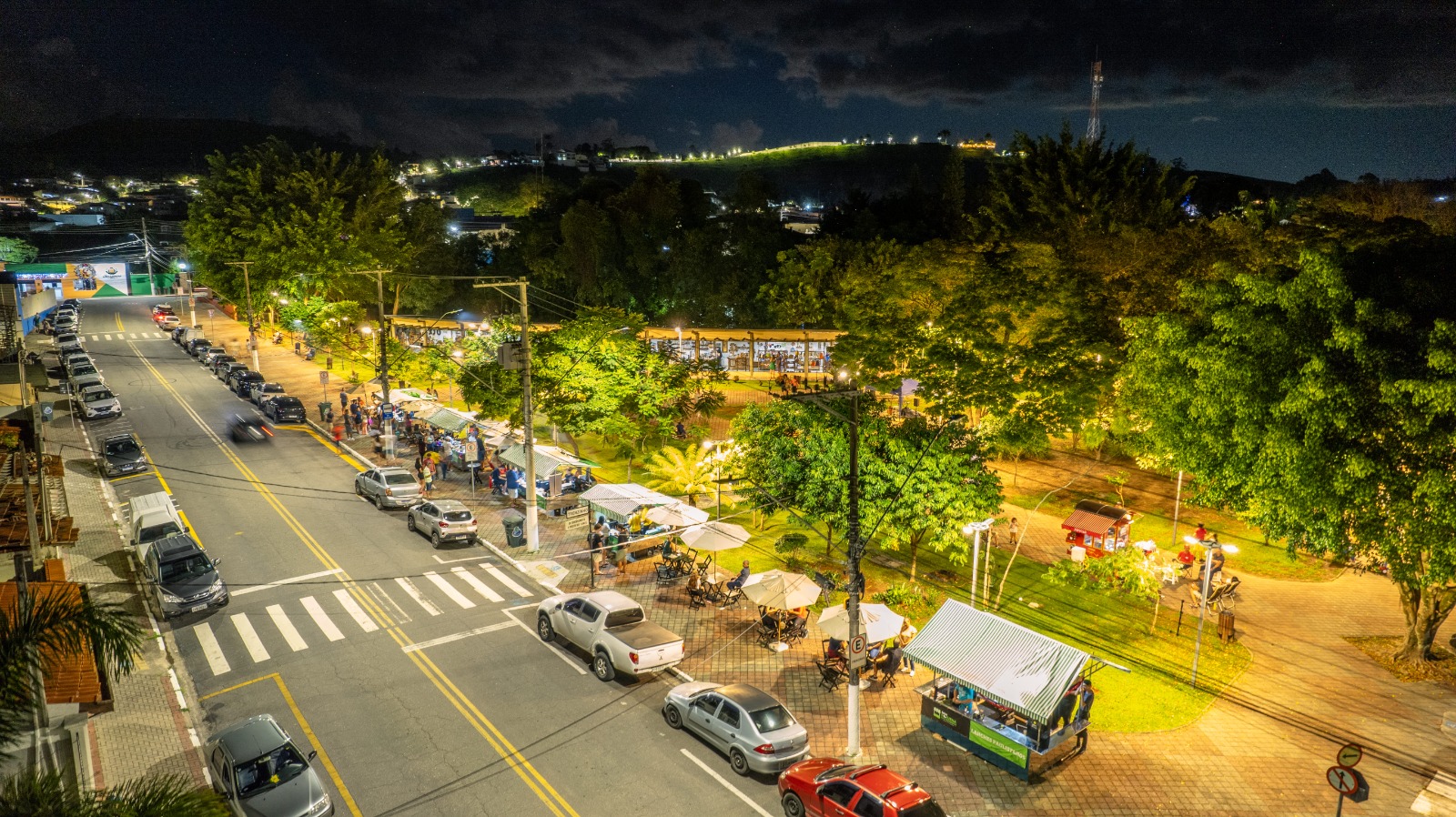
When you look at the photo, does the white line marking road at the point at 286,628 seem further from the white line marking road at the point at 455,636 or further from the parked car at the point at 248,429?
the parked car at the point at 248,429

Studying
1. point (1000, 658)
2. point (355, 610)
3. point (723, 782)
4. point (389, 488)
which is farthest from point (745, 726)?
point (389, 488)

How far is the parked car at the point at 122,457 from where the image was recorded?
3447cm

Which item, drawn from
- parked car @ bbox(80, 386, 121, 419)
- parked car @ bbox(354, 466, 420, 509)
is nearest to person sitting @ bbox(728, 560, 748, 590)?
parked car @ bbox(354, 466, 420, 509)

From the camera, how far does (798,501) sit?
936 inches

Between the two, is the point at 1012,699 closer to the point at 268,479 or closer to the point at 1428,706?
the point at 1428,706

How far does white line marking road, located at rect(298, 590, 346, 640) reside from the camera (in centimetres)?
2119

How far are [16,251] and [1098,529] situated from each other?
434 feet

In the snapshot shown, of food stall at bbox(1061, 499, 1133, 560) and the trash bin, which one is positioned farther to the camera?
the trash bin

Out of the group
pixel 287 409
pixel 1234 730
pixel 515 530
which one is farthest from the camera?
pixel 287 409

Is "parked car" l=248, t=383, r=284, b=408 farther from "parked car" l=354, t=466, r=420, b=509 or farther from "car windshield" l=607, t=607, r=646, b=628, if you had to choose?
"car windshield" l=607, t=607, r=646, b=628

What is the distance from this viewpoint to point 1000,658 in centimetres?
1655

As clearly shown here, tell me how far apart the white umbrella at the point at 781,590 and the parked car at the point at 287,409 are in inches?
1346

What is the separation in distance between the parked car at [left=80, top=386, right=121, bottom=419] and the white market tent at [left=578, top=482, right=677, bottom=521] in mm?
32480

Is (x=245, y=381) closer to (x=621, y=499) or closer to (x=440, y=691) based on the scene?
(x=621, y=499)
